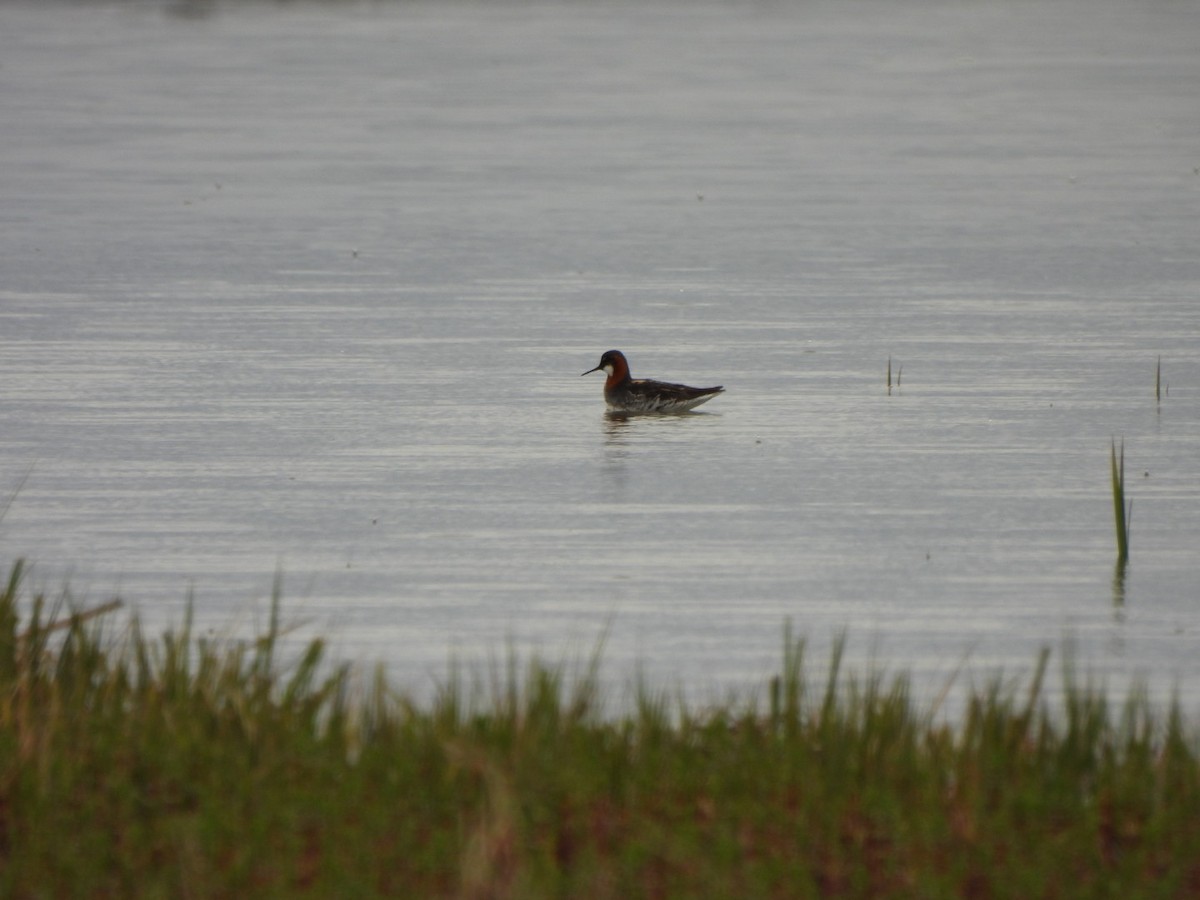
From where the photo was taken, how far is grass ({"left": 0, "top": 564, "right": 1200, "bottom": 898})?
17.5ft

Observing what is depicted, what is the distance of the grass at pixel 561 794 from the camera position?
17.5 ft

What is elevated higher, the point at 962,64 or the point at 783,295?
the point at 962,64

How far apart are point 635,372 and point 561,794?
8518 mm

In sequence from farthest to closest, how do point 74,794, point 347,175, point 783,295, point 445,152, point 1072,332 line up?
1. point 445,152
2. point 347,175
3. point 783,295
4. point 1072,332
5. point 74,794

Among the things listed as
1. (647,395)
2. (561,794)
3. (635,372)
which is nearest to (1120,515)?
(561,794)

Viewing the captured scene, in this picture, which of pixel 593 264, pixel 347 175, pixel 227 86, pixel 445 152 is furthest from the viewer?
pixel 227 86

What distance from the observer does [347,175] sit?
974 inches

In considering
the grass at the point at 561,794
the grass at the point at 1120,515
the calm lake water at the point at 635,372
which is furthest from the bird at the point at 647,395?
the grass at the point at 561,794

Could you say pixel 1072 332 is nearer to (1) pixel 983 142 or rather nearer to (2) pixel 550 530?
(2) pixel 550 530

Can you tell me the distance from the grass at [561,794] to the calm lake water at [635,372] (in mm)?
638

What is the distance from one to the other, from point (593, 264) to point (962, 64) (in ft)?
76.0

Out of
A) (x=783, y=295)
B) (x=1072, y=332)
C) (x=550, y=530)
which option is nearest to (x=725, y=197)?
(x=783, y=295)

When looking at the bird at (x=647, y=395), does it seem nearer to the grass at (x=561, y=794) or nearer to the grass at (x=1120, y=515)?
the grass at (x=1120, y=515)

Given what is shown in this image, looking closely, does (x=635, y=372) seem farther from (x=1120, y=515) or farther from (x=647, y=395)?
(x=1120, y=515)
